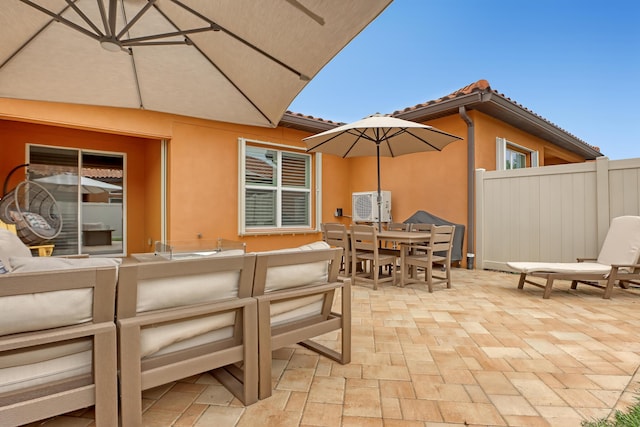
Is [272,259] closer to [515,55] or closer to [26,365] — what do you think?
[26,365]

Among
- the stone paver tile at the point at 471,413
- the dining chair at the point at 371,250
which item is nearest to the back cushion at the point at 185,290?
the stone paver tile at the point at 471,413

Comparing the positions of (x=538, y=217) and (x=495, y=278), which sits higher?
(x=538, y=217)

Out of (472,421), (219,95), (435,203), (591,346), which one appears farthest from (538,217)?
(219,95)

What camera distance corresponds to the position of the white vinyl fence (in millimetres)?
4461

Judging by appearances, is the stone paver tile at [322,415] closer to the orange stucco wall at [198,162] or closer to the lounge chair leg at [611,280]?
Result: the lounge chair leg at [611,280]

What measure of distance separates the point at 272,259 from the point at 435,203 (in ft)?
16.9

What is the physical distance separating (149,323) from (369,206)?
18.4 feet

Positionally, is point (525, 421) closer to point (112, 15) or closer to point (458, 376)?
point (458, 376)

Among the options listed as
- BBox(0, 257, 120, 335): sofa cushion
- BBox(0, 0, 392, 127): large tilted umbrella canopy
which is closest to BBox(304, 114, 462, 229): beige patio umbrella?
BBox(0, 0, 392, 127): large tilted umbrella canopy

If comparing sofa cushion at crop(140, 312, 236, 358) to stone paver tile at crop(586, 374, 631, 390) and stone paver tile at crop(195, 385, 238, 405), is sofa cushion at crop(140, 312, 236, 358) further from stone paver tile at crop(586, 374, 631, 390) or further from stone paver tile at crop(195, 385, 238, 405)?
stone paver tile at crop(586, 374, 631, 390)

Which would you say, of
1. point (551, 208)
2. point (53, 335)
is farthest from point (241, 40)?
point (551, 208)

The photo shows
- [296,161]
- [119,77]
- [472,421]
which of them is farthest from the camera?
[296,161]

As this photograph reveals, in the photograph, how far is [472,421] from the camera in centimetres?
153

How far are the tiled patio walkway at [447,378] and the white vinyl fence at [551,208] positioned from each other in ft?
5.73
